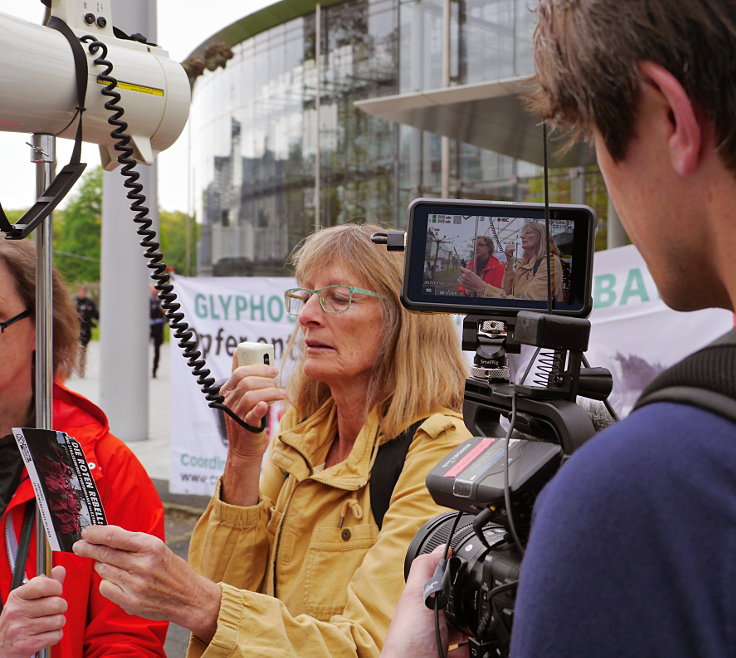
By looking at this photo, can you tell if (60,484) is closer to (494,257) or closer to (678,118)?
(494,257)

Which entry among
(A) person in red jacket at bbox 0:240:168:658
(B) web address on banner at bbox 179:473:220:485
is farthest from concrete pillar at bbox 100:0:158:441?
(A) person in red jacket at bbox 0:240:168:658

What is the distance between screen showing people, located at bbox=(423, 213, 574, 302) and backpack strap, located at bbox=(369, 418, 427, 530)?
2.65 feet

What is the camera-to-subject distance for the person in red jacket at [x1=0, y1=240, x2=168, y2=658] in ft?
6.50

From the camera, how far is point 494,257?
4.29 ft

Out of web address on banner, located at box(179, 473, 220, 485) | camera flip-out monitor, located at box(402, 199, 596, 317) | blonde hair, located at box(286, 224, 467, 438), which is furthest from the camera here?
web address on banner, located at box(179, 473, 220, 485)

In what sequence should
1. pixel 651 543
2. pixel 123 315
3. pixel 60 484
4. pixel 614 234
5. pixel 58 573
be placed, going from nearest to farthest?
pixel 651 543
pixel 60 484
pixel 58 573
pixel 123 315
pixel 614 234

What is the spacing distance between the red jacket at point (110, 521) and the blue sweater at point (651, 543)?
1.62 metres

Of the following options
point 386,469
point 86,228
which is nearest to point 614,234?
point 386,469

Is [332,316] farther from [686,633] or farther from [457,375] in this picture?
[686,633]

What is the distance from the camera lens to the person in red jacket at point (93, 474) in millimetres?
1981

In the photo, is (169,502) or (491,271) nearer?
(491,271)

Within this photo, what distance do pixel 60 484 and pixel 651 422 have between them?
3.76ft

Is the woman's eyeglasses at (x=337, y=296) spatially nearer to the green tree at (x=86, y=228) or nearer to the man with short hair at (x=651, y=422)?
the man with short hair at (x=651, y=422)

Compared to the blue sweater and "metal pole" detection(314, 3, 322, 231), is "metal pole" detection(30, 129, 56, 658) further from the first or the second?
"metal pole" detection(314, 3, 322, 231)
